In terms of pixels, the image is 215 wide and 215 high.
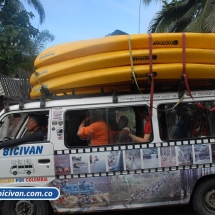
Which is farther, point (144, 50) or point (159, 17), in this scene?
point (159, 17)

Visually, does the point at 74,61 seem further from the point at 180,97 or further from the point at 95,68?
the point at 180,97

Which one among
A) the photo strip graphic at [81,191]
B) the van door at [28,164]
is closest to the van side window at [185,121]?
the photo strip graphic at [81,191]

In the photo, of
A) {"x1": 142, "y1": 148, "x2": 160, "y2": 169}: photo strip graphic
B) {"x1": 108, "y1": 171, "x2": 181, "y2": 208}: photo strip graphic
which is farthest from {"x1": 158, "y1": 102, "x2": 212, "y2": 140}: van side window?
{"x1": 108, "y1": 171, "x2": 181, "y2": 208}: photo strip graphic

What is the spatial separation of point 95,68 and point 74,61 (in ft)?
1.08

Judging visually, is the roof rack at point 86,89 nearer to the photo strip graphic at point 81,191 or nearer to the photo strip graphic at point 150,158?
the photo strip graphic at point 150,158

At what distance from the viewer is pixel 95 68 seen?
13.6 ft

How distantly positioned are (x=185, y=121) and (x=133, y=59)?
121cm

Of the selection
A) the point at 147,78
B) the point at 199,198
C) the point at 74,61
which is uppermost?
the point at 74,61

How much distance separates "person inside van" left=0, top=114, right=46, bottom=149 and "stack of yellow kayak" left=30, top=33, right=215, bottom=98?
0.54 m

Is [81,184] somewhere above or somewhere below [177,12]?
below

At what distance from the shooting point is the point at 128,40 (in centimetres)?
405

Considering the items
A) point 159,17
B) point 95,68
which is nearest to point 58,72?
point 95,68

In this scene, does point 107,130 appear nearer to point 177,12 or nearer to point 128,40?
point 128,40

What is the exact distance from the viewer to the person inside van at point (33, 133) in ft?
13.5
